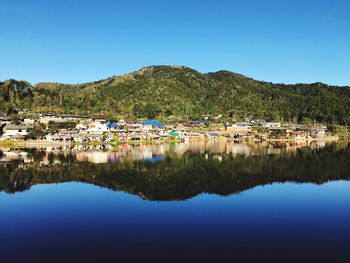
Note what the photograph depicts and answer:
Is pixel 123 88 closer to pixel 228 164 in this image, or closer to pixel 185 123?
pixel 185 123

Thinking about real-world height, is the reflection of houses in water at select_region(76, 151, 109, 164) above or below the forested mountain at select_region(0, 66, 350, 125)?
below

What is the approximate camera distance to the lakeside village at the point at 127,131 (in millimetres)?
40469

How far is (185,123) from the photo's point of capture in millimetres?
63219

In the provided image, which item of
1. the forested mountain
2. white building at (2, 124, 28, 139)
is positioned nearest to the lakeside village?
white building at (2, 124, 28, 139)

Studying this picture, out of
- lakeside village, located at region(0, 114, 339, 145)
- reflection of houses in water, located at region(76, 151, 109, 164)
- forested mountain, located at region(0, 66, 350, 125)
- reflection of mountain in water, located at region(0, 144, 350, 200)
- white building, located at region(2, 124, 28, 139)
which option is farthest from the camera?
forested mountain, located at region(0, 66, 350, 125)

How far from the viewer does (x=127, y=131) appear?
49.0m

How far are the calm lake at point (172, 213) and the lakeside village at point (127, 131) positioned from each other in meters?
17.1

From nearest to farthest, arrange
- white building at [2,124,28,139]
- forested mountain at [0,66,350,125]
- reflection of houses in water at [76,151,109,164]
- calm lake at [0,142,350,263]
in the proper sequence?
calm lake at [0,142,350,263] → reflection of houses in water at [76,151,109,164] → white building at [2,124,28,139] → forested mountain at [0,66,350,125]

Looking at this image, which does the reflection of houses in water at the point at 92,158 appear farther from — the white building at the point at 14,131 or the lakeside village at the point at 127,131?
the white building at the point at 14,131

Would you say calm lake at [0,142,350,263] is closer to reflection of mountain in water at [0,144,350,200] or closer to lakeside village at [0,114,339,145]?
reflection of mountain in water at [0,144,350,200]

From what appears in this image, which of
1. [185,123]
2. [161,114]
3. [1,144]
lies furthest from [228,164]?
[161,114]

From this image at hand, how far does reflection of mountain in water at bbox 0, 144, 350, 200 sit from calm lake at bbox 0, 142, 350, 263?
0.19 feet

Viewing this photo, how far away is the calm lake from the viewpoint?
8977mm

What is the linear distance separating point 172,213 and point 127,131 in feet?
121
